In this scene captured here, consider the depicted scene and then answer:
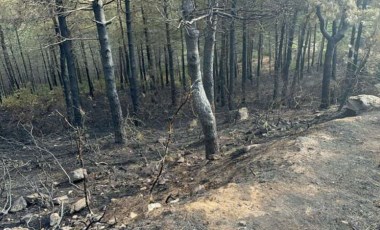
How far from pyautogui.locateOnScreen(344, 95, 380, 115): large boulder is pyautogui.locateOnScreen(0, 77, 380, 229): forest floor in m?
0.96

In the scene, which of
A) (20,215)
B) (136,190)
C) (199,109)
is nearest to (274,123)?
(199,109)

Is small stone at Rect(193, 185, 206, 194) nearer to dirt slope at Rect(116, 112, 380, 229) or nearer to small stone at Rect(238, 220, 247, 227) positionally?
dirt slope at Rect(116, 112, 380, 229)

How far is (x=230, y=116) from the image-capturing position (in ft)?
49.2

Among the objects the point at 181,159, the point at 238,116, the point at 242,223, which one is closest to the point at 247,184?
the point at 242,223

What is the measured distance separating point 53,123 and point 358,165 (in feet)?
41.8

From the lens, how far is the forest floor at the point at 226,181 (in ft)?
19.3

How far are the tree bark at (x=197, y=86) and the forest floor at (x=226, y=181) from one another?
1.81ft

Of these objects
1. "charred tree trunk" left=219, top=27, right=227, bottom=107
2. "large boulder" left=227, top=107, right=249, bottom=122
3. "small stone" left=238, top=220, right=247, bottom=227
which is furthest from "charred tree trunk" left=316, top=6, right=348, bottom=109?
"small stone" left=238, top=220, right=247, bottom=227

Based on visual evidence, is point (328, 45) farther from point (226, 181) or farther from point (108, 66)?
point (226, 181)

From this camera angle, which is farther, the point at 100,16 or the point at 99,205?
the point at 100,16

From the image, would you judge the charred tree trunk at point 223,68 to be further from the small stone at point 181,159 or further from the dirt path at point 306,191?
the dirt path at point 306,191

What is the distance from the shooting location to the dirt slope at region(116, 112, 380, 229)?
224 inches

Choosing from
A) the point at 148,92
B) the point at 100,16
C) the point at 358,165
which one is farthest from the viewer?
the point at 148,92

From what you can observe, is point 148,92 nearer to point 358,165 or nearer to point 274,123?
point 274,123
